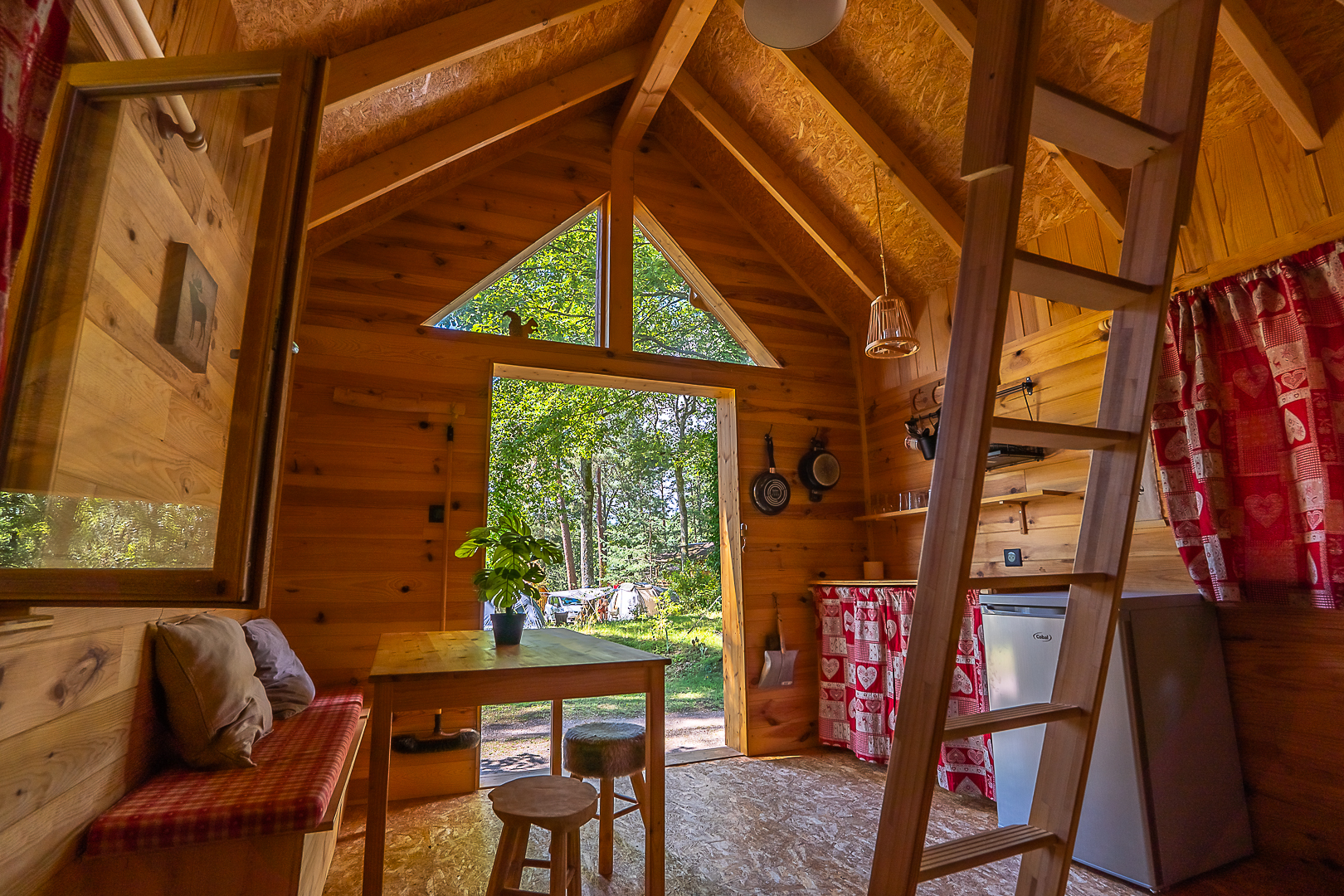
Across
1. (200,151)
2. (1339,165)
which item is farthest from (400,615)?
(1339,165)

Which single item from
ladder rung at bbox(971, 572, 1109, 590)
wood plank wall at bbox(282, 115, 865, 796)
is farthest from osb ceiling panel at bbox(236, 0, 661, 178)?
ladder rung at bbox(971, 572, 1109, 590)

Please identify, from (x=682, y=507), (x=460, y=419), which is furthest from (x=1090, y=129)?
(x=682, y=507)

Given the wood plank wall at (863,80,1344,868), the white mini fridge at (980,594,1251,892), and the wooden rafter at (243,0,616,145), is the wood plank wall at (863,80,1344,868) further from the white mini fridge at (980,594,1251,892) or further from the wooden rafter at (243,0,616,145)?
the wooden rafter at (243,0,616,145)

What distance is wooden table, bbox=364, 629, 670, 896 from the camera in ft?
5.19

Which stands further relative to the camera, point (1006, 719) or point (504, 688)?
point (504, 688)

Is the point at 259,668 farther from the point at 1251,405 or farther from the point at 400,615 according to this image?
the point at 1251,405

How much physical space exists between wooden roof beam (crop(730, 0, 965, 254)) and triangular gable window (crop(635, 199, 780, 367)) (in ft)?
4.32

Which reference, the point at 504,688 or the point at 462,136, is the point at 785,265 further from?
the point at 504,688

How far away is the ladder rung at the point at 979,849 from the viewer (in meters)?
0.90

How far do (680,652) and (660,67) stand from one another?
5.63 meters

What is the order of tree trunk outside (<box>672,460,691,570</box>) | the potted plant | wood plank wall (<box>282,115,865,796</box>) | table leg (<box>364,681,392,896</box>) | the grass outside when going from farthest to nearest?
tree trunk outside (<box>672,460,691,570</box>), the grass outside, wood plank wall (<box>282,115,865,796</box>), the potted plant, table leg (<box>364,681,392,896</box>)

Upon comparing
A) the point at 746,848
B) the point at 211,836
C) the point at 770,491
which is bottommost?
the point at 746,848

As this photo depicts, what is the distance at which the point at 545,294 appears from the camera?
4141 millimetres

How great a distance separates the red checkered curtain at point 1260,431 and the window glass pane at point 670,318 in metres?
2.48
